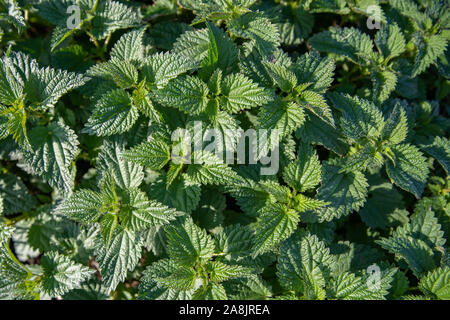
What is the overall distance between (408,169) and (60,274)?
8.09 feet

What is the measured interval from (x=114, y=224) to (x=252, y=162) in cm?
99

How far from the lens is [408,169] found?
2.54 metres

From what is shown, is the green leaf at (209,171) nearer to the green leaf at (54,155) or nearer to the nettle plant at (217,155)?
the nettle plant at (217,155)

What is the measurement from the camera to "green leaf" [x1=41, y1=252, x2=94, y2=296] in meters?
2.58

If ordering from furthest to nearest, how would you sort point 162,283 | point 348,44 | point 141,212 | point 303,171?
point 348,44
point 303,171
point 141,212
point 162,283

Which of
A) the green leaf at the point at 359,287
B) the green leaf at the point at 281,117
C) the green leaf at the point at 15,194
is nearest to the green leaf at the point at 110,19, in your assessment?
the green leaf at the point at 281,117

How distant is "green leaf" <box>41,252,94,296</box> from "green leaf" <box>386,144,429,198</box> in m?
2.12

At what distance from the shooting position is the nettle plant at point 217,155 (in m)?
Result: 2.41

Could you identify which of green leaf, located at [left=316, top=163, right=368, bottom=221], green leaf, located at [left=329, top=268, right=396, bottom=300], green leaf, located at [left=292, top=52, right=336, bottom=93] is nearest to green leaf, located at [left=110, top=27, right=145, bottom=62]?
green leaf, located at [left=292, top=52, right=336, bottom=93]

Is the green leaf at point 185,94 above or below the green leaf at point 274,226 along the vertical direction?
above

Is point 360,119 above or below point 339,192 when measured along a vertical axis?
above

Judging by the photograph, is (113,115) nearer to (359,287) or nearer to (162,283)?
(162,283)

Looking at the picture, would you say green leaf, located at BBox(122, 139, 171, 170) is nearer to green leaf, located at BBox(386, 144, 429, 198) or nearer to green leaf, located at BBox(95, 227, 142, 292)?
green leaf, located at BBox(95, 227, 142, 292)

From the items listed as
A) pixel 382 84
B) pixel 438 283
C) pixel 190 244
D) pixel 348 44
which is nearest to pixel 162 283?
pixel 190 244
